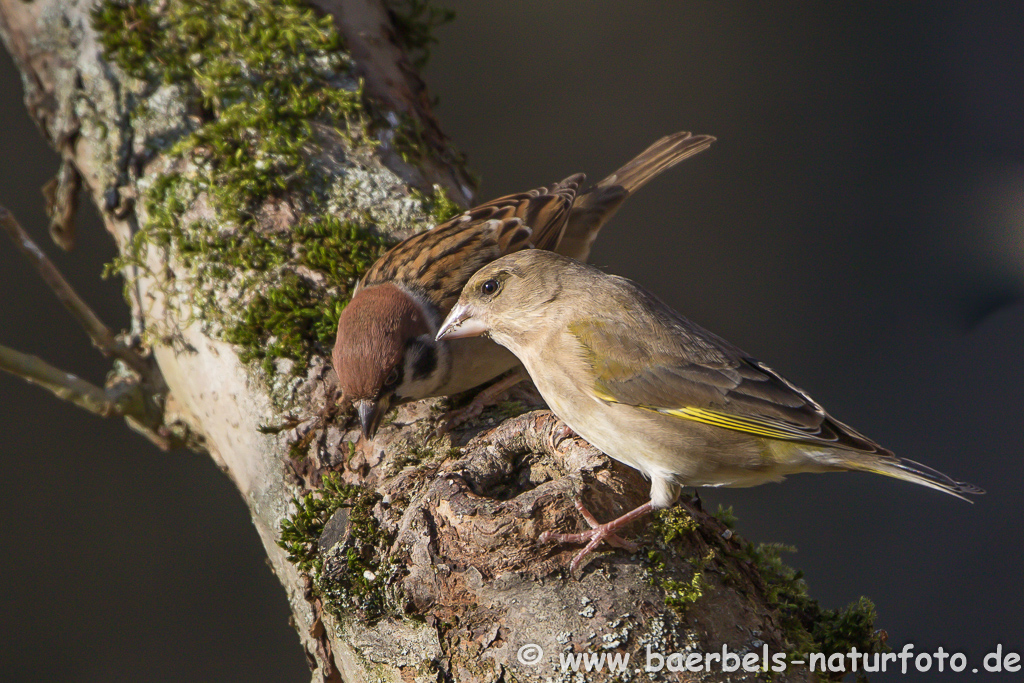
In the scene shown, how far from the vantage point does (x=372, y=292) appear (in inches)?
110

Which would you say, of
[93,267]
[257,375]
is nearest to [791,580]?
[257,375]

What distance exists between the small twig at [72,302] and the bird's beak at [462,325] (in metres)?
1.57

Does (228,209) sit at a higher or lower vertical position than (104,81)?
lower

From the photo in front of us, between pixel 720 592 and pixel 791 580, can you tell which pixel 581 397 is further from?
pixel 791 580

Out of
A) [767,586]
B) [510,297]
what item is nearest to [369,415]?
[510,297]

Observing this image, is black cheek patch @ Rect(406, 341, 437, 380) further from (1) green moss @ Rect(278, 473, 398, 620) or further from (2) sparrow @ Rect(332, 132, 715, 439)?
(1) green moss @ Rect(278, 473, 398, 620)

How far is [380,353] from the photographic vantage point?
2.70 meters

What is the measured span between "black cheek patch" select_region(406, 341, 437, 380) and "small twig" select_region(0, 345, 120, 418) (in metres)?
1.71

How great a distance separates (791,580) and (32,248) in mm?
3055

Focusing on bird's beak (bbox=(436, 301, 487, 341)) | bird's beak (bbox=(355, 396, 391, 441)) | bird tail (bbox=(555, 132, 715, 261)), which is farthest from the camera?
bird tail (bbox=(555, 132, 715, 261))

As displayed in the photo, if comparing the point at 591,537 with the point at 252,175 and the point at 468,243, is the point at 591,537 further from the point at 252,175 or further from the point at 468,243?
the point at 252,175

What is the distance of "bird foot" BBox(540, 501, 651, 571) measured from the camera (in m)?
1.96

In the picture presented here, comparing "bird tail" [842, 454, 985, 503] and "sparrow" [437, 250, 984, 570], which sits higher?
"sparrow" [437, 250, 984, 570]

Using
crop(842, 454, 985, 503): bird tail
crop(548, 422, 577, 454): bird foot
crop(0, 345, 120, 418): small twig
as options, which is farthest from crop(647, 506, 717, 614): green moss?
crop(0, 345, 120, 418): small twig
